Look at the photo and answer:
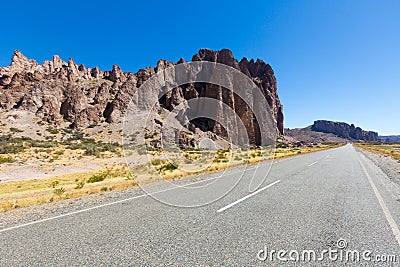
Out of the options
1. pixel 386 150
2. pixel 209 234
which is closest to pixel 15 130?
pixel 209 234

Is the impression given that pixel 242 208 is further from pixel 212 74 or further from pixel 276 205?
pixel 212 74

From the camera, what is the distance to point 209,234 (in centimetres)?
474

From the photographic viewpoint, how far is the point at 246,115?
275ft

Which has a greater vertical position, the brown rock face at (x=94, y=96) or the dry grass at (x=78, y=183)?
the brown rock face at (x=94, y=96)

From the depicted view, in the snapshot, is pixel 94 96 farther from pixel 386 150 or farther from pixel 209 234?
pixel 209 234

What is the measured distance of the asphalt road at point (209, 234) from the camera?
3.79 m

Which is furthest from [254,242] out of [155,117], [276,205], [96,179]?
[155,117]

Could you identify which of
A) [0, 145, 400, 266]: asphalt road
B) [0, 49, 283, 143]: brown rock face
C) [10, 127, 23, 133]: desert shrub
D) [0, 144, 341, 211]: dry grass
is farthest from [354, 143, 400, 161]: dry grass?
[10, 127, 23, 133]: desert shrub

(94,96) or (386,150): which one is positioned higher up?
(94,96)

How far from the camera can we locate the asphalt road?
3791 millimetres

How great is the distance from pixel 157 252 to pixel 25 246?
254 centimetres

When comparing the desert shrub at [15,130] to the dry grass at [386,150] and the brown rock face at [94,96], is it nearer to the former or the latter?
the brown rock face at [94,96]

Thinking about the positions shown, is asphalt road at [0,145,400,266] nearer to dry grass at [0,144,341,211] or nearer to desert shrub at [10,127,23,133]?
dry grass at [0,144,341,211]

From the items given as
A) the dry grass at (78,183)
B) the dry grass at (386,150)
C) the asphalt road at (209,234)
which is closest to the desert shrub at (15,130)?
the dry grass at (78,183)
